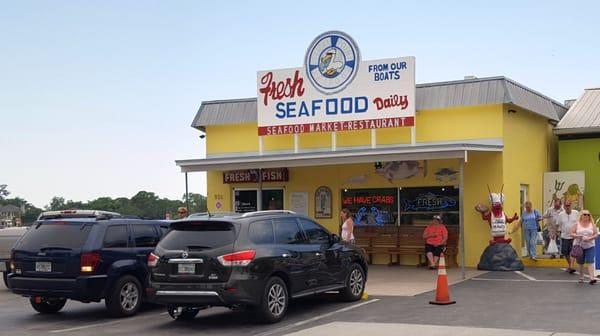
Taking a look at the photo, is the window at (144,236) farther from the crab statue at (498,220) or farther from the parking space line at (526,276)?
the crab statue at (498,220)

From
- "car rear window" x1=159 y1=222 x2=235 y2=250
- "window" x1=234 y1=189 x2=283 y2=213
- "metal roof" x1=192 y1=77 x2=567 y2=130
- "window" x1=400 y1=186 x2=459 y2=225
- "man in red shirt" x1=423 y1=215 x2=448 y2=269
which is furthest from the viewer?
"window" x1=234 y1=189 x2=283 y2=213

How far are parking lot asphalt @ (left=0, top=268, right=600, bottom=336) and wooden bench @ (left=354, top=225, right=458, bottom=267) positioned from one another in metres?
4.44

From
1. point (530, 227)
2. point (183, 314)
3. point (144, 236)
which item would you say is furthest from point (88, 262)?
point (530, 227)

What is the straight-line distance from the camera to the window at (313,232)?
12.4 m

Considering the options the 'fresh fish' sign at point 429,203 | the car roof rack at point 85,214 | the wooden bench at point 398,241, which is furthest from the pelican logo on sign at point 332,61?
the car roof rack at point 85,214

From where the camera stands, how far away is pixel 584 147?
21.6m

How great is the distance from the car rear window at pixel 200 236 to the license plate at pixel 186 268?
0.27 m

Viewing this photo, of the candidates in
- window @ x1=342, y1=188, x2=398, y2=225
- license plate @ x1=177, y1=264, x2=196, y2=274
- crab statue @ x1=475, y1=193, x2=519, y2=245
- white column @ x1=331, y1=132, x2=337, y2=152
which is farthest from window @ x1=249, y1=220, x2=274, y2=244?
window @ x1=342, y1=188, x2=398, y2=225

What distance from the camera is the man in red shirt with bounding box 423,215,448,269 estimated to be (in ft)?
60.2

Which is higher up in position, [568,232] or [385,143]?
[385,143]

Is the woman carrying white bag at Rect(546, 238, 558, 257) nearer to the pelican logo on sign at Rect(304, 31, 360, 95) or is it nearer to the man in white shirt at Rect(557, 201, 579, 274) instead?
the man in white shirt at Rect(557, 201, 579, 274)

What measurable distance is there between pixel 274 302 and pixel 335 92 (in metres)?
9.95

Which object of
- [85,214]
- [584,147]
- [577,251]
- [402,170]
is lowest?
[577,251]

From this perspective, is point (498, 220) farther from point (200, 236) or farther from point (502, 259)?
point (200, 236)
